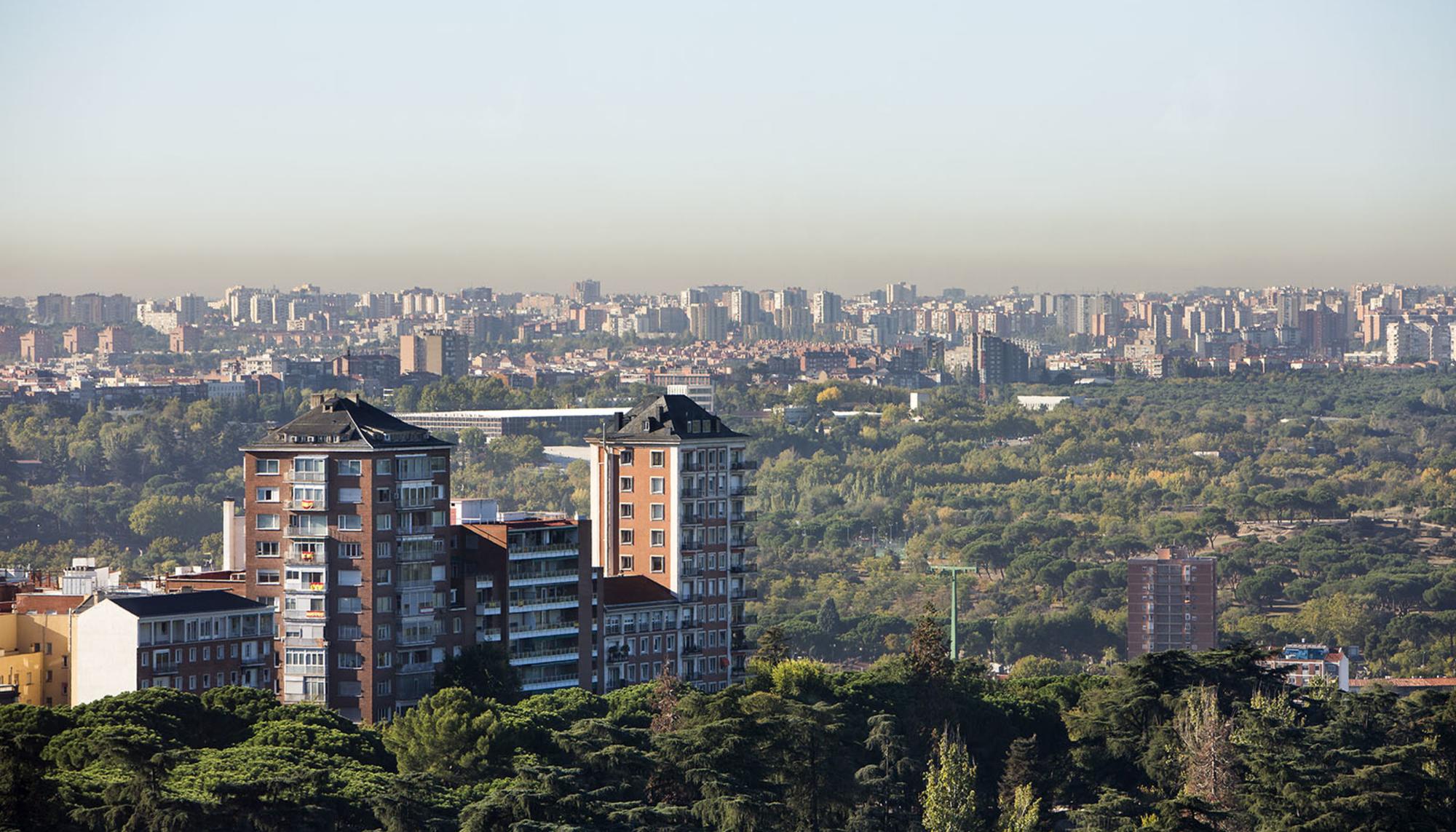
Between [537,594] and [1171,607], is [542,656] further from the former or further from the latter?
[1171,607]

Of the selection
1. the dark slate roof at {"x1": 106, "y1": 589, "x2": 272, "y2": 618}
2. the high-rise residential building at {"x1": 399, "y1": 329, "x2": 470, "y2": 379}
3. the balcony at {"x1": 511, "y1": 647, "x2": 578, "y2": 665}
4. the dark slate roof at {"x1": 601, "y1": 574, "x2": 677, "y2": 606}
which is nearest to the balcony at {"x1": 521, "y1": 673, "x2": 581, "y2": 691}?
the balcony at {"x1": 511, "y1": 647, "x2": 578, "y2": 665}

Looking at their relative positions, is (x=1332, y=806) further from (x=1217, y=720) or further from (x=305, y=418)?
(x=305, y=418)

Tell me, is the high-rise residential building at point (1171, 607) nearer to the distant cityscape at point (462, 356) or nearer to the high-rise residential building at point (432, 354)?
the distant cityscape at point (462, 356)

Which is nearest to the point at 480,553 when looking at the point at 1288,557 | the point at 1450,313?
the point at 1288,557

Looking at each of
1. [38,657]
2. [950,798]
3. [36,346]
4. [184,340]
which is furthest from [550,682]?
[184,340]

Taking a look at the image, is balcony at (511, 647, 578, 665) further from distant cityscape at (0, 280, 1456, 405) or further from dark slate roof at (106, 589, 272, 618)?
distant cityscape at (0, 280, 1456, 405)

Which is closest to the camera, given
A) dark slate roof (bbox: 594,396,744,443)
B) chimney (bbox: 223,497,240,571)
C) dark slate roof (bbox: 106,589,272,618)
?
dark slate roof (bbox: 106,589,272,618)
